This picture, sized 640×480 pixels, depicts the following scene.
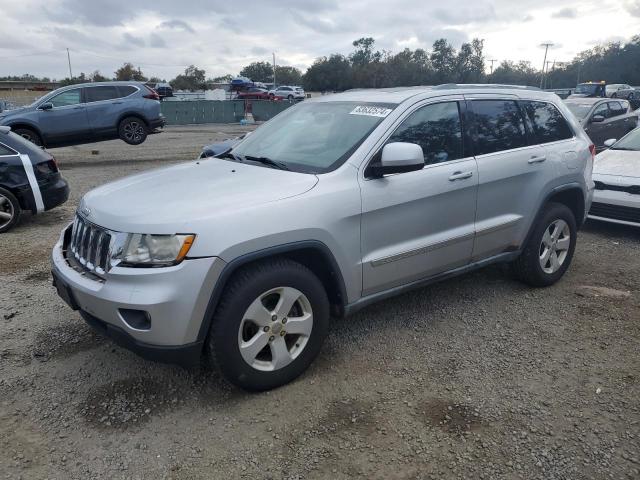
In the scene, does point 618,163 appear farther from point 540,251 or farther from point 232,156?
point 232,156

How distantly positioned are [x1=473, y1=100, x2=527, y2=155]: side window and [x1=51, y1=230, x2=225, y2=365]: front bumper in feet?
7.89

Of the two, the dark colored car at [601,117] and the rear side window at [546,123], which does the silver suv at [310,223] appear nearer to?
the rear side window at [546,123]

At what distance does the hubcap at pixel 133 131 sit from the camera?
13.5 metres

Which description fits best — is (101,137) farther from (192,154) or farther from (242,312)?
(242,312)

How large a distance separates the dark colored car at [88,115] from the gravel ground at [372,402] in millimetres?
9368

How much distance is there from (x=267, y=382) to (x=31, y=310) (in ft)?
7.91

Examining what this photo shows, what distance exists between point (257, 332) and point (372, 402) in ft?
2.61

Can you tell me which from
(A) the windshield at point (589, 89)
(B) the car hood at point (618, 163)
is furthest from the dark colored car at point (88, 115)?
(A) the windshield at point (589, 89)

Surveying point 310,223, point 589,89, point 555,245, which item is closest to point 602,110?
point 555,245

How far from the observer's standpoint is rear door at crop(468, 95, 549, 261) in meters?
3.96

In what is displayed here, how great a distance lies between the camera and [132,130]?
13.6 m

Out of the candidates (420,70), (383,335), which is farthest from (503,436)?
(420,70)

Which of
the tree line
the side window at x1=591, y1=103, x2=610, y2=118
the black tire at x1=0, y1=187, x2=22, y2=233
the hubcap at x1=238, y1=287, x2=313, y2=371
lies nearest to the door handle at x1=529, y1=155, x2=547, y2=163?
the hubcap at x1=238, y1=287, x2=313, y2=371

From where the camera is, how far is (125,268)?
2686mm
